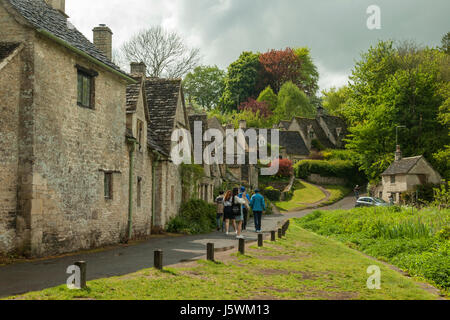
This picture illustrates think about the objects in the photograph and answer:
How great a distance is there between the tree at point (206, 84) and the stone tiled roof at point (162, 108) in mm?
66201

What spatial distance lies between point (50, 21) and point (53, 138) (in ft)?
14.4

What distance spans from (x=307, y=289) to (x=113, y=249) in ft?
29.0

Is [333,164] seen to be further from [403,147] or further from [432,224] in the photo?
[432,224]

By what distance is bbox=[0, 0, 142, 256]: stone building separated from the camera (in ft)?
40.9

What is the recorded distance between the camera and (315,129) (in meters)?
78.2

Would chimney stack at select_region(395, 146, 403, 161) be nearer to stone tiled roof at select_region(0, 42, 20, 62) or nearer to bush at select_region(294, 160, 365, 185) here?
bush at select_region(294, 160, 365, 185)

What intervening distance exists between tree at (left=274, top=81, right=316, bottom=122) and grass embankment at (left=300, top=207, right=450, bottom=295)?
195 feet

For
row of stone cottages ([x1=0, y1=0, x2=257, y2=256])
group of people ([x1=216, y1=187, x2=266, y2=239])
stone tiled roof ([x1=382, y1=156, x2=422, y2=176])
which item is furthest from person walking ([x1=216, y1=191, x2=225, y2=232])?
stone tiled roof ([x1=382, y1=156, x2=422, y2=176])

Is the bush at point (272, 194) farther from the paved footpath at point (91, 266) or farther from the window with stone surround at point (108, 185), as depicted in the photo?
the paved footpath at point (91, 266)

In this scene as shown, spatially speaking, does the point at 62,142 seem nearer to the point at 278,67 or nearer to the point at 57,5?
the point at 57,5

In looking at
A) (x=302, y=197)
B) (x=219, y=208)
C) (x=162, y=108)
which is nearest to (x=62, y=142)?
(x=162, y=108)

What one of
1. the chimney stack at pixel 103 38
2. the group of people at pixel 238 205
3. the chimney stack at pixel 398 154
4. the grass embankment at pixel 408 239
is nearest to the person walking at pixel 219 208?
the group of people at pixel 238 205

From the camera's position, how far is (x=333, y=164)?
6381cm

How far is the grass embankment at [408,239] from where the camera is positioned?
12164 mm
